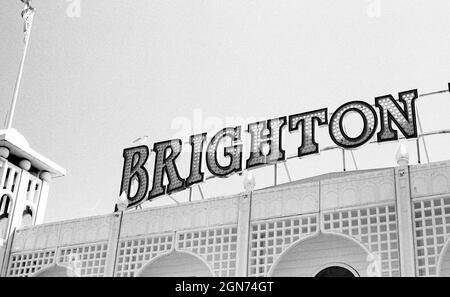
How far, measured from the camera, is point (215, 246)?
19469 millimetres

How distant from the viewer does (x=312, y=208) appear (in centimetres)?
1831

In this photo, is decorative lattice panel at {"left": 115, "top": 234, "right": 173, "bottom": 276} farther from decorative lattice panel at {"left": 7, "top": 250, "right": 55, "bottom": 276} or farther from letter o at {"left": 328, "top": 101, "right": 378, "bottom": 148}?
letter o at {"left": 328, "top": 101, "right": 378, "bottom": 148}

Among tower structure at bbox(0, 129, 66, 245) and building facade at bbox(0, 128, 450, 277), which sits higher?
tower structure at bbox(0, 129, 66, 245)

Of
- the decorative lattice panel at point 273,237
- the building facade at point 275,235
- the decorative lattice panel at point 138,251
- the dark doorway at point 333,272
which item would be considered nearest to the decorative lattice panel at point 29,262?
the building facade at point 275,235

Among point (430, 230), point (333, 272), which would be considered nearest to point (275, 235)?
point (333, 272)

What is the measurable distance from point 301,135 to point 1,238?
37.4 ft

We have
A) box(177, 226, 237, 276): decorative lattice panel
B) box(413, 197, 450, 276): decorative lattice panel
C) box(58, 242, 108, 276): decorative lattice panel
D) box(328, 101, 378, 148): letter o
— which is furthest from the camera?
box(58, 242, 108, 276): decorative lattice panel

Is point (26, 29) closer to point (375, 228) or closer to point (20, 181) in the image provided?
point (20, 181)

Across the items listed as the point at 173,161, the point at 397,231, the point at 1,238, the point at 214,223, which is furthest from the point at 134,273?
the point at 397,231

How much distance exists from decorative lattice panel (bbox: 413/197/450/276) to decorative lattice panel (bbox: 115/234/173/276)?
763 centimetres

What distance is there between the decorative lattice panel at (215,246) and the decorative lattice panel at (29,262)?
5.33 meters

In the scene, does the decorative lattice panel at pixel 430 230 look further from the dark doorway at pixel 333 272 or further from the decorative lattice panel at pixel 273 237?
the decorative lattice panel at pixel 273 237

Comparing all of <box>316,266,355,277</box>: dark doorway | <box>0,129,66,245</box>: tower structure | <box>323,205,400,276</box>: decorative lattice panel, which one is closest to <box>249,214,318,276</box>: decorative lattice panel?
<box>323,205,400,276</box>: decorative lattice panel

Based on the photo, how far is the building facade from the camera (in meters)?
16.7
